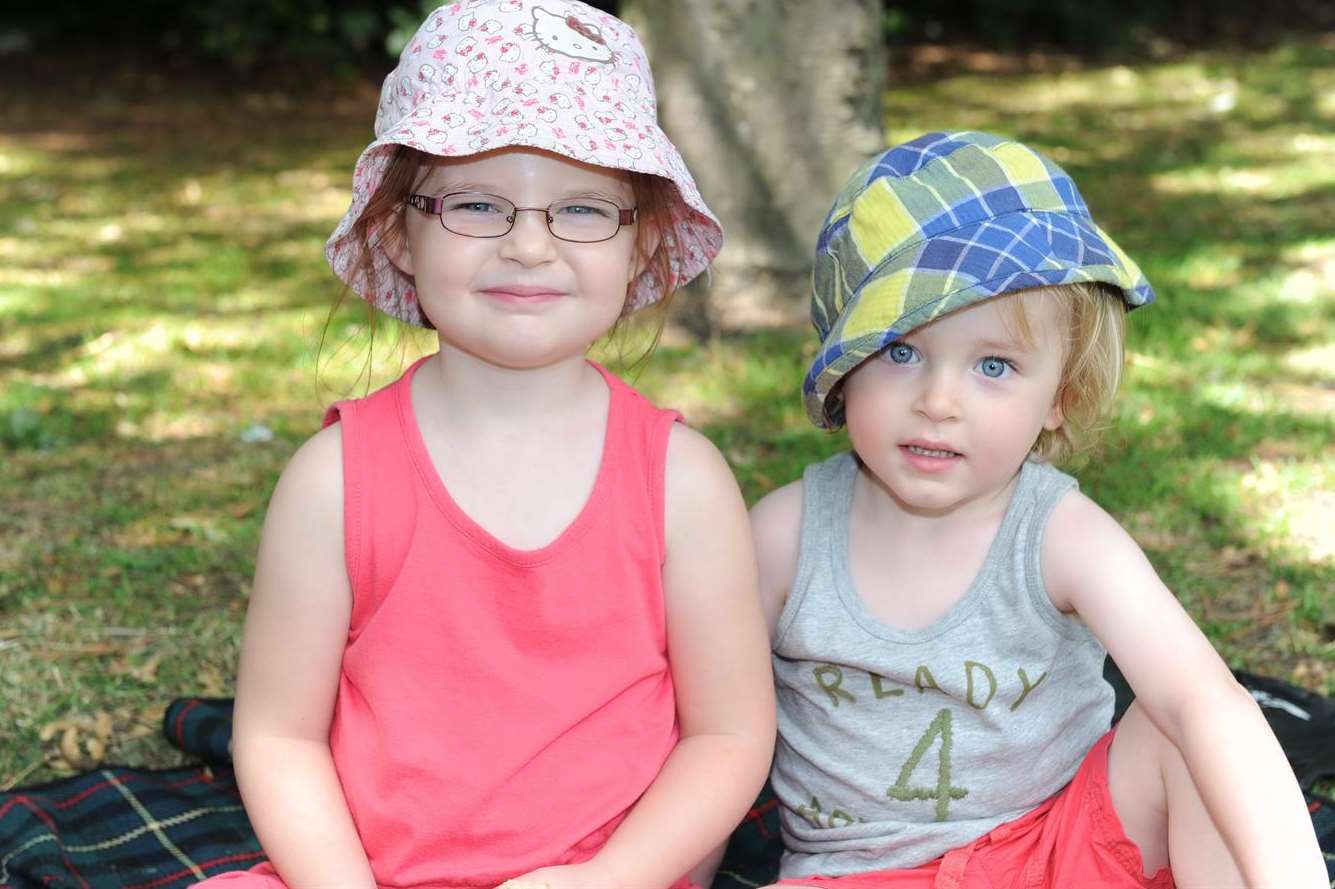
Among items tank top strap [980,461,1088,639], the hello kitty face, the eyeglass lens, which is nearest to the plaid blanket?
tank top strap [980,461,1088,639]

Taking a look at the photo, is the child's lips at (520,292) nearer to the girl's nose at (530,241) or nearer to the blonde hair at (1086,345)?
the girl's nose at (530,241)

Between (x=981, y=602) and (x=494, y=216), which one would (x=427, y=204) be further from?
(x=981, y=602)

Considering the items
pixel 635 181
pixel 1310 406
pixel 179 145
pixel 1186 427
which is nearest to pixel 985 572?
pixel 635 181

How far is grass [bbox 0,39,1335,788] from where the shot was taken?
339 centimetres

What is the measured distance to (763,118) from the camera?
5.11 metres

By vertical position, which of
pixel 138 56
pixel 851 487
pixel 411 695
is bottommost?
pixel 138 56

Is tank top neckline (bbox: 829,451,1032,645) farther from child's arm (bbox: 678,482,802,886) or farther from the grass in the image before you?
the grass

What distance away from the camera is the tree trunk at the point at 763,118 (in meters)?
5.07

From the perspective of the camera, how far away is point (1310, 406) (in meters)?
4.59

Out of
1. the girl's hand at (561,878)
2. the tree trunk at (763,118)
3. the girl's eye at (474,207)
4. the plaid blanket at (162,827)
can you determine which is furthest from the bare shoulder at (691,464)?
the tree trunk at (763,118)

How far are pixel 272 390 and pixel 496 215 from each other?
3.13 metres

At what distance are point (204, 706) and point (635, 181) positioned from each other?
1.52m

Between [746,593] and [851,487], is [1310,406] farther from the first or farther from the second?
[746,593]

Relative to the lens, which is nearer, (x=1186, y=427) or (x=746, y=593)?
(x=746, y=593)
